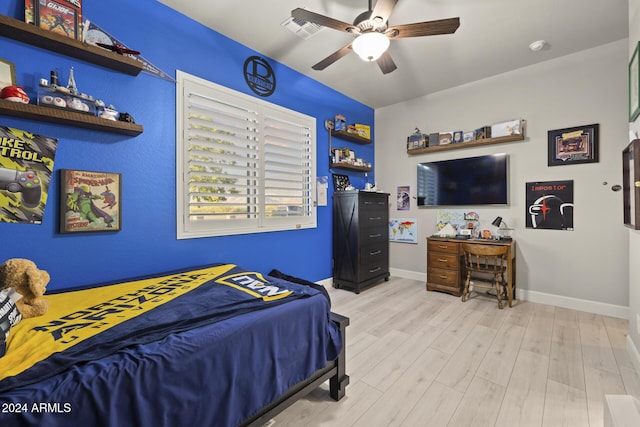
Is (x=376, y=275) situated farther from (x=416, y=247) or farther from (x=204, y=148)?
(x=204, y=148)

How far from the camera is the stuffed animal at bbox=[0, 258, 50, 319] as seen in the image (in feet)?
4.31

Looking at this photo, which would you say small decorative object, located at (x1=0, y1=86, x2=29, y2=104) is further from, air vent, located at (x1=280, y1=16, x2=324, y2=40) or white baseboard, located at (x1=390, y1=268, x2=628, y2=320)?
white baseboard, located at (x1=390, y1=268, x2=628, y2=320)

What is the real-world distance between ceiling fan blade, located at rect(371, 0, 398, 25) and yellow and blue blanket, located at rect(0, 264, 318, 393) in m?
1.90

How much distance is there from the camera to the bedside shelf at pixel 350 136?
12.3ft

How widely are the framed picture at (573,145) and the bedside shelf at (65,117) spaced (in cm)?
407

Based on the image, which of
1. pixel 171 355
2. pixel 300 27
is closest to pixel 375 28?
pixel 300 27

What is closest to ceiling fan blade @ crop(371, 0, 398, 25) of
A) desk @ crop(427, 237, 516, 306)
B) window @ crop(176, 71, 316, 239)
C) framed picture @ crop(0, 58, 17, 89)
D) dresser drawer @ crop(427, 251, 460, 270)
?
window @ crop(176, 71, 316, 239)

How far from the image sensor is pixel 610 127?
2750 mm

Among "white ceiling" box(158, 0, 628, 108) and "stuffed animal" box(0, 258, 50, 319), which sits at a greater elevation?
"white ceiling" box(158, 0, 628, 108)

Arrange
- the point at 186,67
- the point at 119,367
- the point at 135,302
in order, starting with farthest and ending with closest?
the point at 186,67 < the point at 135,302 < the point at 119,367

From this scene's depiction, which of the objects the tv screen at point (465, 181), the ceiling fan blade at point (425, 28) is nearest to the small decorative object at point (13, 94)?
the ceiling fan blade at point (425, 28)

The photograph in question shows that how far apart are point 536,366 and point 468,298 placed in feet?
4.64

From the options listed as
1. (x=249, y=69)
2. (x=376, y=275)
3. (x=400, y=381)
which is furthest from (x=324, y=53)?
(x=400, y=381)

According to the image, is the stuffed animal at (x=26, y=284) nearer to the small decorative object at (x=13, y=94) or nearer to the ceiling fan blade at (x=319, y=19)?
the small decorative object at (x=13, y=94)
